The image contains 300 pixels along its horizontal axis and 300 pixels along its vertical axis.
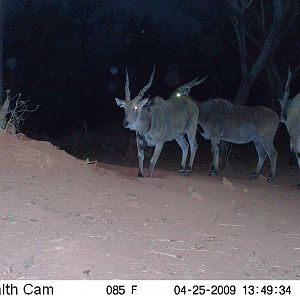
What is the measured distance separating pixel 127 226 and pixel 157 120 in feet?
19.0

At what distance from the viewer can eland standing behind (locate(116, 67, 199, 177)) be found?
11.5 metres

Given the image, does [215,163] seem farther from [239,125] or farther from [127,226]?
[127,226]

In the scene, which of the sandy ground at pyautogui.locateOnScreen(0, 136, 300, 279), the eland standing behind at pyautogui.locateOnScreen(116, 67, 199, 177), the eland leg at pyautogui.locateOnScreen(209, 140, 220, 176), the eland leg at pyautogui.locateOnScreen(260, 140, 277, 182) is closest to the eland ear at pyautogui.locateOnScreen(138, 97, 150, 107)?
the eland standing behind at pyautogui.locateOnScreen(116, 67, 199, 177)

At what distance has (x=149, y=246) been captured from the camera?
227 inches

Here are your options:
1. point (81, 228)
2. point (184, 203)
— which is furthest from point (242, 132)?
point (81, 228)

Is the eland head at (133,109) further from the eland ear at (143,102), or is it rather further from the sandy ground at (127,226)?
the sandy ground at (127,226)

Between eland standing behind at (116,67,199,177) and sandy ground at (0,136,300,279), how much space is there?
2.26 meters

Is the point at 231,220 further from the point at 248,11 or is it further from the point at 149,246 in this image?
the point at 248,11

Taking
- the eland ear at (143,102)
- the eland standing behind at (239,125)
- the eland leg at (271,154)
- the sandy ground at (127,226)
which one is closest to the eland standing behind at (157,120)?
the eland ear at (143,102)

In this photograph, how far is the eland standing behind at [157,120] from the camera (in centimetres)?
1152

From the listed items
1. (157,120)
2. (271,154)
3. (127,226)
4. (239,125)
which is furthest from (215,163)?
(127,226)

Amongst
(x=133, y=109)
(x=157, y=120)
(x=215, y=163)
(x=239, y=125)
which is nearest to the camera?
(x=133, y=109)

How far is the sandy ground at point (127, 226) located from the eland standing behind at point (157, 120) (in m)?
2.26

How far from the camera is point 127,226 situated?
21.1 feet
